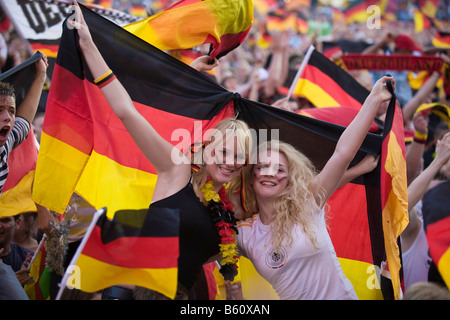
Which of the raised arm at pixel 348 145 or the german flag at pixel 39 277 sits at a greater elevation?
the raised arm at pixel 348 145

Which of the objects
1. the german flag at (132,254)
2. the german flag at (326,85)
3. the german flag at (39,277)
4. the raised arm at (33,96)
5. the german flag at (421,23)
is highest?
the german flag at (421,23)

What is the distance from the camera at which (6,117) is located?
127 inches

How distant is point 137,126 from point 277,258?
43.1 inches

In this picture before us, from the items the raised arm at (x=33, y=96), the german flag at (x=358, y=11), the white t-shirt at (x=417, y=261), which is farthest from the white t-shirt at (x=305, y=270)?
the german flag at (x=358, y=11)

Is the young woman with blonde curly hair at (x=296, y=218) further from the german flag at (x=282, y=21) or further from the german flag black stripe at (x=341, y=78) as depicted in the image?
the german flag at (x=282, y=21)

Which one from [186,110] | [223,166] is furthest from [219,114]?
[223,166]

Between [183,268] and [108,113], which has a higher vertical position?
[108,113]

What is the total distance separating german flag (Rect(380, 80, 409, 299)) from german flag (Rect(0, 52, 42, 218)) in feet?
8.23

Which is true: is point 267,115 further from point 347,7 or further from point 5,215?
point 347,7

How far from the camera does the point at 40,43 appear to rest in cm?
522

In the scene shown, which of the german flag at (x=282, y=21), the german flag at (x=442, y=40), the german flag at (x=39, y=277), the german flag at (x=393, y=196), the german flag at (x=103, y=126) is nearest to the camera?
the german flag at (x=393, y=196)

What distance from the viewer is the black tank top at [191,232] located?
8.89 feet

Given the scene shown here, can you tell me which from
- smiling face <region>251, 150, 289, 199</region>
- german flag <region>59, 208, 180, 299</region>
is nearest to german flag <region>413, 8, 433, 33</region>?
smiling face <region>251, 150, 289, 199</region>

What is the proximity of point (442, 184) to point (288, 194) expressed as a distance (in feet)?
2.93
